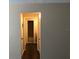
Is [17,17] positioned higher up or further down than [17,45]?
higher up

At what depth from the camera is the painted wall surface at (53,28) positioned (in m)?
5.22

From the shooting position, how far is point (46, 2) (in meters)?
5.14

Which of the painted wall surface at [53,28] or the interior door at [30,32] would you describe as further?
the interior door at [30,32]

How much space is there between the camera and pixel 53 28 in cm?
526

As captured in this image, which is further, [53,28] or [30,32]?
[30,32]

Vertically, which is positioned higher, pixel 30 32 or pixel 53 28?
pixel 53 28

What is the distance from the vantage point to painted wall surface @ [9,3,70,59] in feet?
17.1

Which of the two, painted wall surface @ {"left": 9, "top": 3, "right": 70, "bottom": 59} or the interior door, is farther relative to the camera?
the interior door
